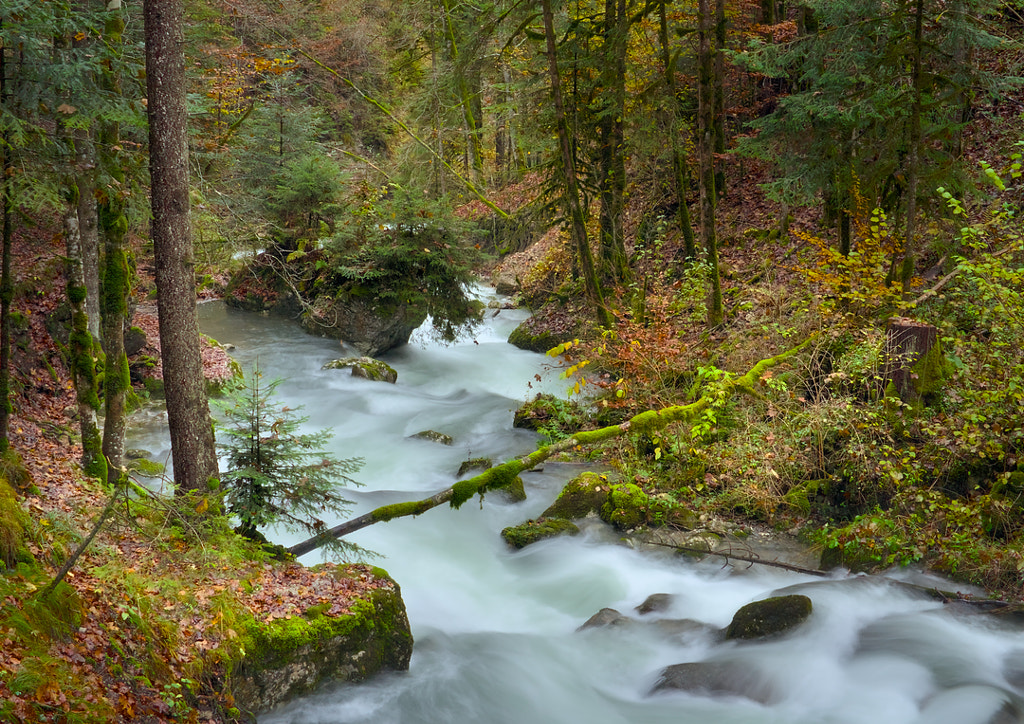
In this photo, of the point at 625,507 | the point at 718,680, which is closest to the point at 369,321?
the point at 625,507

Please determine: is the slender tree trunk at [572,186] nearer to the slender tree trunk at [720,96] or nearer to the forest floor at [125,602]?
the slender tree trunk at [720,96]

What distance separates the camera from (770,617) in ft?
25.0

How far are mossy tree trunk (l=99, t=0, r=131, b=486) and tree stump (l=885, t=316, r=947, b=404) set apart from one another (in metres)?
9.34

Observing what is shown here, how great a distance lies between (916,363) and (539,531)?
5513mm

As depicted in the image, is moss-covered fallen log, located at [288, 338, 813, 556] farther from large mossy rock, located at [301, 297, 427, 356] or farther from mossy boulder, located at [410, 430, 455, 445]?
large mossy rock, located at [301, 297, 427, 356]

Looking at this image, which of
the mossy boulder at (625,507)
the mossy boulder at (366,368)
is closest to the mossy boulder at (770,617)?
the mossy boulder at (625,507)

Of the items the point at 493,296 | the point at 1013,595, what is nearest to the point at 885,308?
the point at 1013,595

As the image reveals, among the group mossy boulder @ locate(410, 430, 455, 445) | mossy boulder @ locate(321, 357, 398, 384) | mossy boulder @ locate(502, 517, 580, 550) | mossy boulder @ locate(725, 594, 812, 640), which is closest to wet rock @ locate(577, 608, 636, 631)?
mossy boulder @ locate(725, 594, 812, 640)

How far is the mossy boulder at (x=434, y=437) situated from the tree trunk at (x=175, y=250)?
7069 millimetres

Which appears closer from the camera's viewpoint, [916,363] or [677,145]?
[916,363]

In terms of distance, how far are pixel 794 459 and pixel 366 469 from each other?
738 cm

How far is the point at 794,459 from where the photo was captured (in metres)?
9.54

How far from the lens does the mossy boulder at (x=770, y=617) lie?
7.59m

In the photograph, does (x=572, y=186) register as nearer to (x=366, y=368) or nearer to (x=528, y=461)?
(x=528, y=461)
